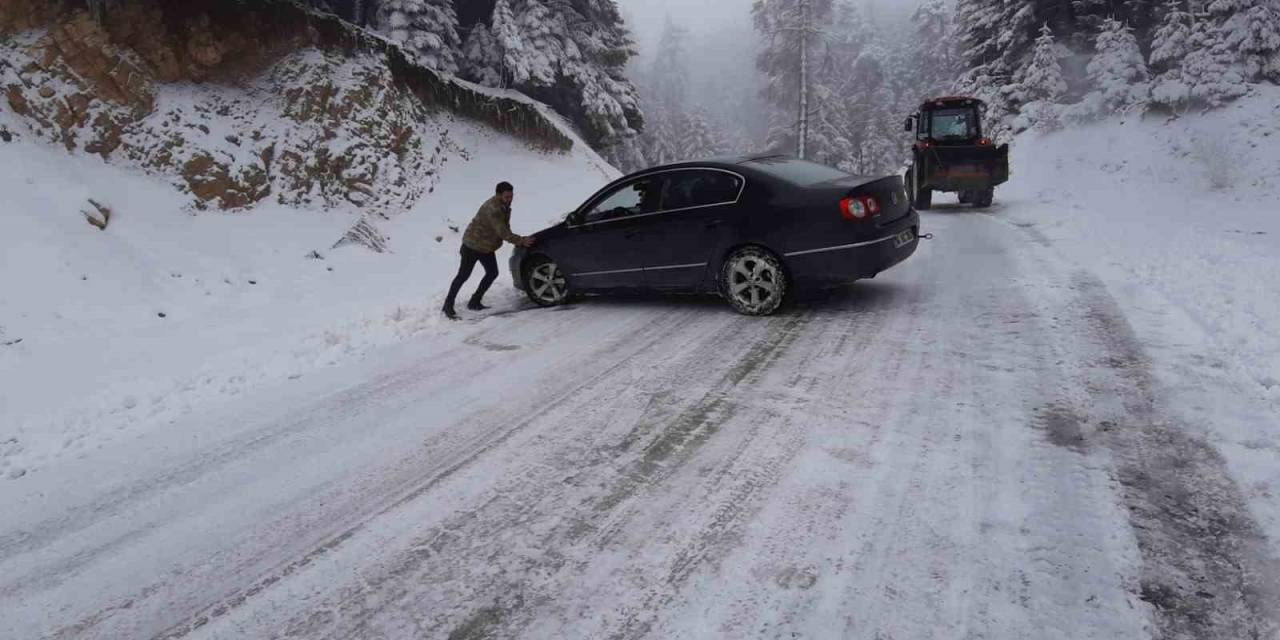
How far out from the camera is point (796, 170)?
22.0 ft

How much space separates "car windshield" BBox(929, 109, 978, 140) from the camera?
16875 mm

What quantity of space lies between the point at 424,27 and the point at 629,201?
1451cm

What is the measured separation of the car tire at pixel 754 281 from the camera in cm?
632

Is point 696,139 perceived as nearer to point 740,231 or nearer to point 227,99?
Result: point 227,99

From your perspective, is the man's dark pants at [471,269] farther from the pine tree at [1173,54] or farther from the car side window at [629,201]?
the pine tree at [1173,54]

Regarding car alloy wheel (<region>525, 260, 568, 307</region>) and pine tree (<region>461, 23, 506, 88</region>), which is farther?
pine tree (<region>461, 23, 506, 88</region>)

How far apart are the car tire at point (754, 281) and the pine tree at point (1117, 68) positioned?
919 inches

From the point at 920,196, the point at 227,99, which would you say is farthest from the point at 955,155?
the point at 227,99

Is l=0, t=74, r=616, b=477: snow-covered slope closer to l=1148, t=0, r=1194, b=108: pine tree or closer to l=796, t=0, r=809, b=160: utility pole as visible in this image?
l=1148, t=0, r=1194, b=108: pine tree

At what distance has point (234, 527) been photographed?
3314mm

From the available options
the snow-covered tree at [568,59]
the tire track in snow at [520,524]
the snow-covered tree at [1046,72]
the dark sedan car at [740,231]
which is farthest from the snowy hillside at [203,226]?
the snow-covered tree at [1046,72]

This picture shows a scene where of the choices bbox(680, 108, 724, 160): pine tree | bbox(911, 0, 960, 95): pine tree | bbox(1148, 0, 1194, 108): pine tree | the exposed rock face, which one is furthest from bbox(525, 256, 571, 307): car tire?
bbox(911, 0, 960, 95): pine tree

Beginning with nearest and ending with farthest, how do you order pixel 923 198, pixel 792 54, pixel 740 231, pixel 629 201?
pixel 740 231 → pixel 629 201 → pixel 923 198 → pixel 792 54

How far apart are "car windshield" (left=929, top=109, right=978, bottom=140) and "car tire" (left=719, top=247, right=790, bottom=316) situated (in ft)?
42.5
